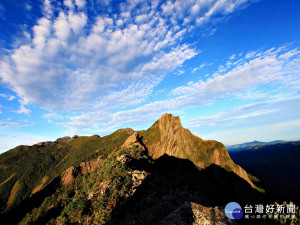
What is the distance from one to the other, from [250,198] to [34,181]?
237916 millimetres

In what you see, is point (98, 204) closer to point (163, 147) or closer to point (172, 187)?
point (172, 187)

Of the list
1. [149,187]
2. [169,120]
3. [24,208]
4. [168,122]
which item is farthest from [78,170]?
[149,187]

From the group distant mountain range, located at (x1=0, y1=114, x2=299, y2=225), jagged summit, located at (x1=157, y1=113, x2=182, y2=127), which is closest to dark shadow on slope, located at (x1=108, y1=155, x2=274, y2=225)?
distant mountain range, located at (x1=0, y1=114, x2=299, y2=225)

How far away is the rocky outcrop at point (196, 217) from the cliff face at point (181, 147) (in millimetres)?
71532

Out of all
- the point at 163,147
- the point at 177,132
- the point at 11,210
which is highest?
the point at 177,132

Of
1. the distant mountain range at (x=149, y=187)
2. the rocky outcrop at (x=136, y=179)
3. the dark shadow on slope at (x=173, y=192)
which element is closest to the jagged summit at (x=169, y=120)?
the distant mountain range at (x=149, y=187)

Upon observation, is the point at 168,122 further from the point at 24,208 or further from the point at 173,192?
the point at 24,208

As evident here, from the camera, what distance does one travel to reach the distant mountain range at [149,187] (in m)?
25.8

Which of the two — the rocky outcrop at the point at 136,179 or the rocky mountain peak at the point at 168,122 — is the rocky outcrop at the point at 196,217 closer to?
the rocky outcrop at the point at 136,179

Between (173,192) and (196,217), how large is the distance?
1729 cm

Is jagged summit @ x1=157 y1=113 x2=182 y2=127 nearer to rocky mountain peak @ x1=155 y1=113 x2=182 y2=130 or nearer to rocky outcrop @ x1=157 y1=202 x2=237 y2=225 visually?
rocky mountain peak @ x1=155 y1=113 x2=182 y2=130

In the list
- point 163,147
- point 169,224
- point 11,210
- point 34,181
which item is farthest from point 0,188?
point 169,224

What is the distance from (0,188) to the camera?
181 m

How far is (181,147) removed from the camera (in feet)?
→ 319
